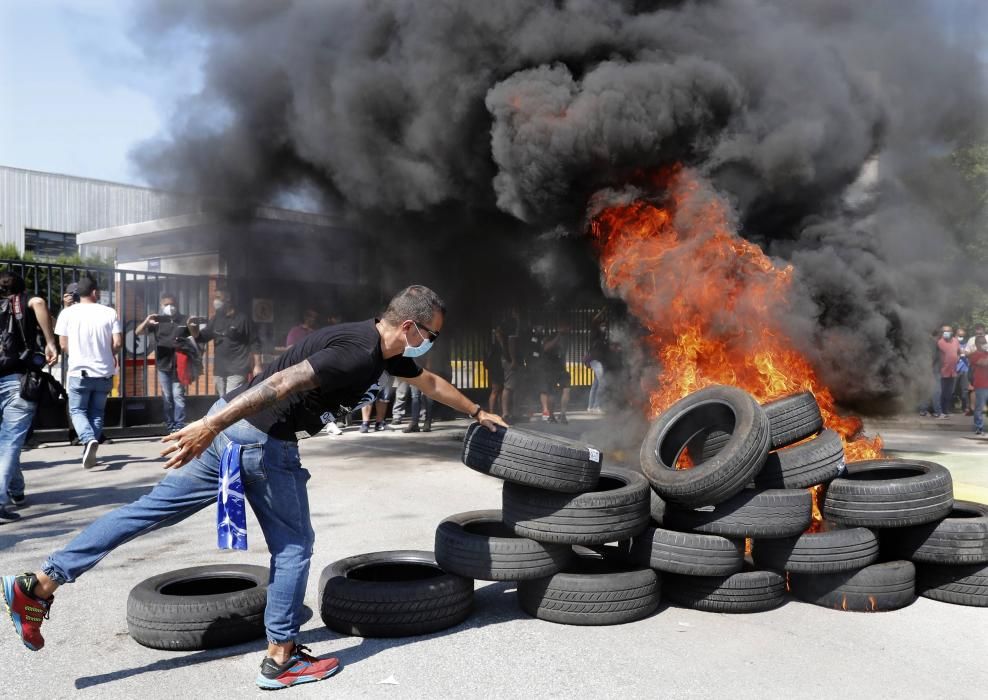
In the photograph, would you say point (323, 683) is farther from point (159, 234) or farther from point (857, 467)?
point (159, 234)

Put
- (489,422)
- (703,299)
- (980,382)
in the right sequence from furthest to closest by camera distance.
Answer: (980,382) → (703,299) → (489,422)

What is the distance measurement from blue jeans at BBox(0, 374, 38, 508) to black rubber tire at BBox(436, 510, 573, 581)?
4284 mm

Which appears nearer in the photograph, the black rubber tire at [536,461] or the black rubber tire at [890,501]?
the black rubber tire at [536,461]

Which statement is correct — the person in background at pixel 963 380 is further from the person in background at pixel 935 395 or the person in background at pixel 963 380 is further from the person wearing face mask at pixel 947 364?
the person in background at pixel 935 395

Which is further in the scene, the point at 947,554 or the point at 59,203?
the point at 59,203

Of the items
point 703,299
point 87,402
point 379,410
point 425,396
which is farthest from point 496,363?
point 87,402

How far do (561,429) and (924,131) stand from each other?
7.69 m

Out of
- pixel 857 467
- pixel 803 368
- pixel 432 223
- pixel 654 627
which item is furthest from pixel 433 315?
pixel 432 223

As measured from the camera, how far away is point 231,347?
35.7 ft

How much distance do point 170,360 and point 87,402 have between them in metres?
2.37

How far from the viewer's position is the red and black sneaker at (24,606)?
10.8 feet

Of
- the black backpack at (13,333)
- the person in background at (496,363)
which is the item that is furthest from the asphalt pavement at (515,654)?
the person in background at (496,363)

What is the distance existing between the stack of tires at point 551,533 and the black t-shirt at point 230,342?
7.48 m

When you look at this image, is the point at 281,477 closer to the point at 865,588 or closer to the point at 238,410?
the point at 238,410
